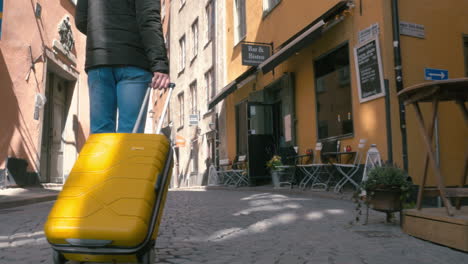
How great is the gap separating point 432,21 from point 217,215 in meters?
5.50

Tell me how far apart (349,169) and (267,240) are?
521 centimetres

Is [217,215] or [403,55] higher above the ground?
[403,55]

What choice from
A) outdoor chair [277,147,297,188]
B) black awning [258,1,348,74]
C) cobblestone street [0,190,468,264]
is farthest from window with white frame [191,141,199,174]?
cobblestone street [0,190,468,264]

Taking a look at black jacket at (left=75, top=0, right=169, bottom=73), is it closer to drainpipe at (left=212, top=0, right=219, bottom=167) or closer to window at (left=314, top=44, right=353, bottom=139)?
window at (left=314, top=44, right=353, bottom=139)

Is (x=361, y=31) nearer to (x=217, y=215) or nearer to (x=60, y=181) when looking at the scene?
(x=217, y=215)

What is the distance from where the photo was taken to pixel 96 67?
116 inches

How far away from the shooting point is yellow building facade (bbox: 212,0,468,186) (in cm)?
761

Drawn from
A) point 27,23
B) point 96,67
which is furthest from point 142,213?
point 27,23

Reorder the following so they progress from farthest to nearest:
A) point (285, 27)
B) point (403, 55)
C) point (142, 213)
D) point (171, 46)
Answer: point (171, 46) < point (285, 27) < point (403, 55) < point (142, 213)

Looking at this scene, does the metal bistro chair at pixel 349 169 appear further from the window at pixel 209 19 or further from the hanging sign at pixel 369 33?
the window at pixel 209 19

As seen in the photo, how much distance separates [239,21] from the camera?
50.1 ft

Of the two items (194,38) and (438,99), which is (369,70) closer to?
(438,99)

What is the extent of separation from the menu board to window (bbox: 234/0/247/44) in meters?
6.97

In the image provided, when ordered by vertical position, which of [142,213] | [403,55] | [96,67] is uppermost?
[403,55]
